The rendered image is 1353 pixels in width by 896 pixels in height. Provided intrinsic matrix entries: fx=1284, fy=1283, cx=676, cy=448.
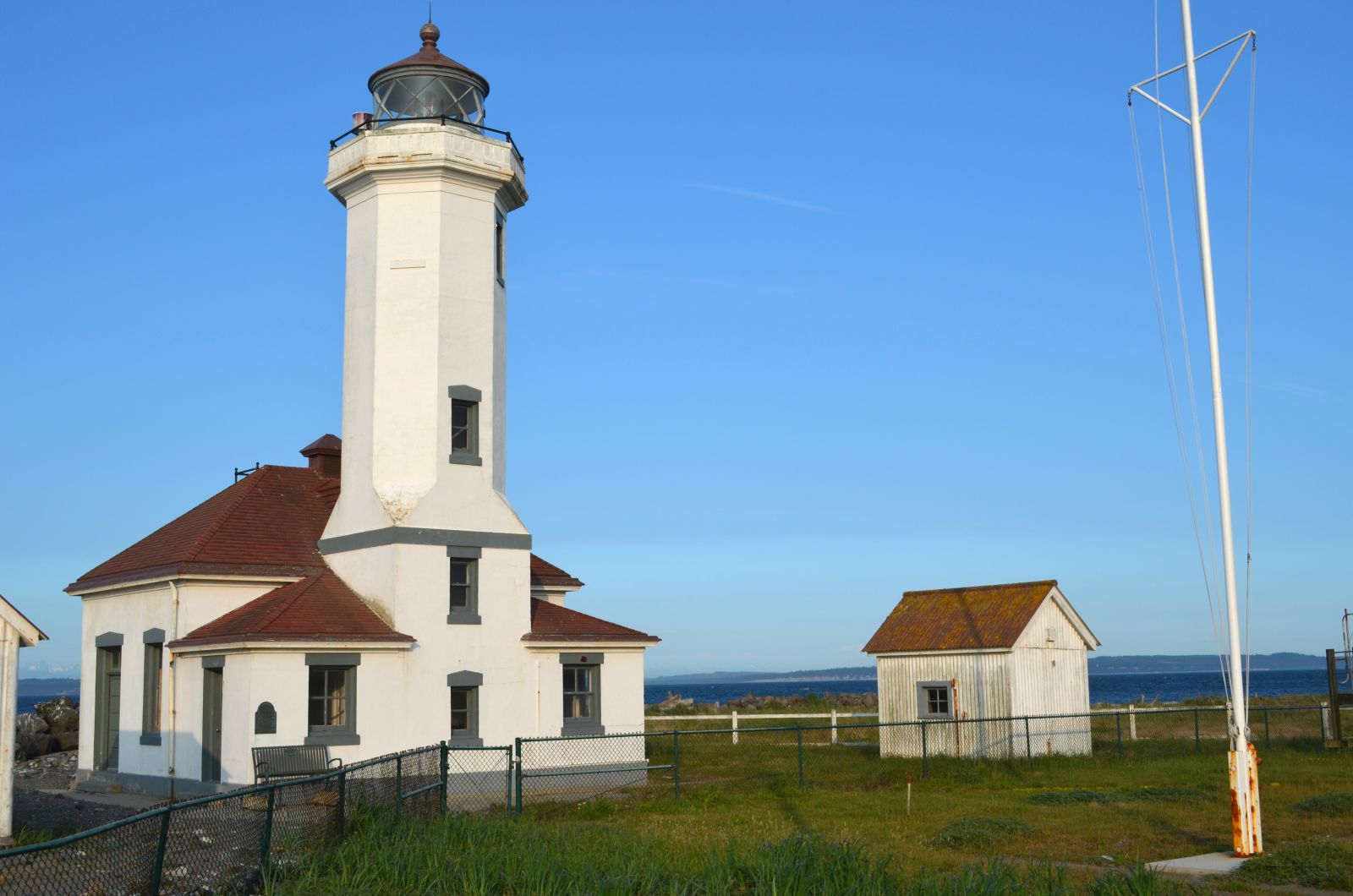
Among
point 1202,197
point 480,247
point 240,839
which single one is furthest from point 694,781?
point 1202,197

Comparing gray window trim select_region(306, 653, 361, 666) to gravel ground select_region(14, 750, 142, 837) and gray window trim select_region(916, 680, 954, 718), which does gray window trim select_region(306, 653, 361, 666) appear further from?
gray window trim select_region(916, 680, 954, 718)

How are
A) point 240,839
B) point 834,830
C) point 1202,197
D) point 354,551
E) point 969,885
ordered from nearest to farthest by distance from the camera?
point 969,885 < point 240,839 < point 1202,197 < point 834,830 < point 354,551

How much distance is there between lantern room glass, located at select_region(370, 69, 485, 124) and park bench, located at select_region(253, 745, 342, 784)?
41.4ft

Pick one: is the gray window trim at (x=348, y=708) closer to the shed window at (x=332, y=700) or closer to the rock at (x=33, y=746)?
the shed window at (x=332, y=700)

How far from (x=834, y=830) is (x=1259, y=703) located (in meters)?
38.7

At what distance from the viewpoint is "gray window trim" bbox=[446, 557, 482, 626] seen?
24531mm

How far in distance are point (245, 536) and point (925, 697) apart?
15.7 meters

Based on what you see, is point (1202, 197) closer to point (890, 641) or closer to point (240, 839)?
point (240, 839)

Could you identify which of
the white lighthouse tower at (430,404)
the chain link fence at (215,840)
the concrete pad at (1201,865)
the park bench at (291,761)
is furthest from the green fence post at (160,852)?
the white lighthouse tower at (430,404)

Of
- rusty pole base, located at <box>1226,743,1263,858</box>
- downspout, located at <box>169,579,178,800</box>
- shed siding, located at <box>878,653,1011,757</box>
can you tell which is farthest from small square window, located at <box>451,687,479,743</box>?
rusty pole base, located at <box>1226,743,1263,858</box>

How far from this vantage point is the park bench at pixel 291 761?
71.9 ft

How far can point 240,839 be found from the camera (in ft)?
44.8

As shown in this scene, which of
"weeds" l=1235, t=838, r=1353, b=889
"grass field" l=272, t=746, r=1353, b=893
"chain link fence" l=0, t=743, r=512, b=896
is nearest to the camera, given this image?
"chain link fence" l=0, t=743, r=512, b=896

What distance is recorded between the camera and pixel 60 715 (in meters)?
37.4
